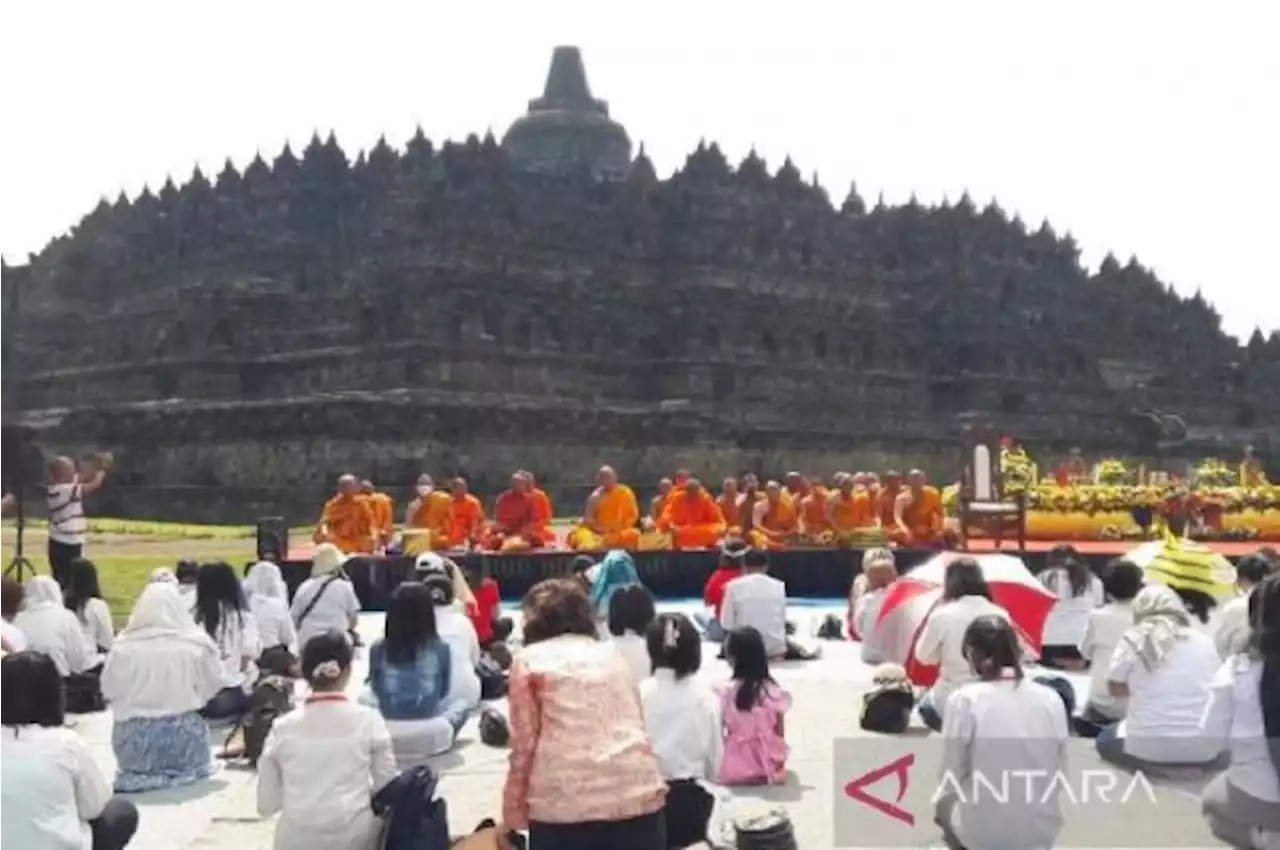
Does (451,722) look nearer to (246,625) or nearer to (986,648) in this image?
(246,625)

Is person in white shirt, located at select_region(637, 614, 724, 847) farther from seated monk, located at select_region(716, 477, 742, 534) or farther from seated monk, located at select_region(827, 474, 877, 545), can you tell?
seated monk, located at select_region(716, 477, 742, 534)

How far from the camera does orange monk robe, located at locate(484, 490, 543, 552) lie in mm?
18234

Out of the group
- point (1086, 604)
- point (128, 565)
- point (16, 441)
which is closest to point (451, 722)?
point (1086, 604)

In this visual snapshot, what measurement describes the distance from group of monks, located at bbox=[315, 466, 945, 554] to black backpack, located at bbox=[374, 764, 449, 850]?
434 inches

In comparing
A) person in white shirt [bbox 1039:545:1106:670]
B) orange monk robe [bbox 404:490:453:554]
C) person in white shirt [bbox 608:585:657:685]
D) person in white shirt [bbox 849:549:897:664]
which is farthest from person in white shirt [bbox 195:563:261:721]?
orange monk robe [bbox 404:490:453:554]

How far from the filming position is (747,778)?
8070 mm

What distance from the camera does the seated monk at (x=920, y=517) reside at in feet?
64.1

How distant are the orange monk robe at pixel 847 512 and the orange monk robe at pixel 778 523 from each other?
587 mm

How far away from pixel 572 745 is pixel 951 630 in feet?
13.3

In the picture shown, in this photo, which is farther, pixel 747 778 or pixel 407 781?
pixel 747 778

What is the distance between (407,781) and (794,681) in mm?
6235

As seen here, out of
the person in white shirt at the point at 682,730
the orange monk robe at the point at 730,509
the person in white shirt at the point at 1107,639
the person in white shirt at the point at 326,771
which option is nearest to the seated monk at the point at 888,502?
the orange monk robe at the point at 730,509

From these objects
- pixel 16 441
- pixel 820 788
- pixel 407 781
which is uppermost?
pixel 16 441

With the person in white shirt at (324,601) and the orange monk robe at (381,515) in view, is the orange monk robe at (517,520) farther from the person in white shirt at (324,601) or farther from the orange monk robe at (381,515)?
the person in white shirt at (324,601)
